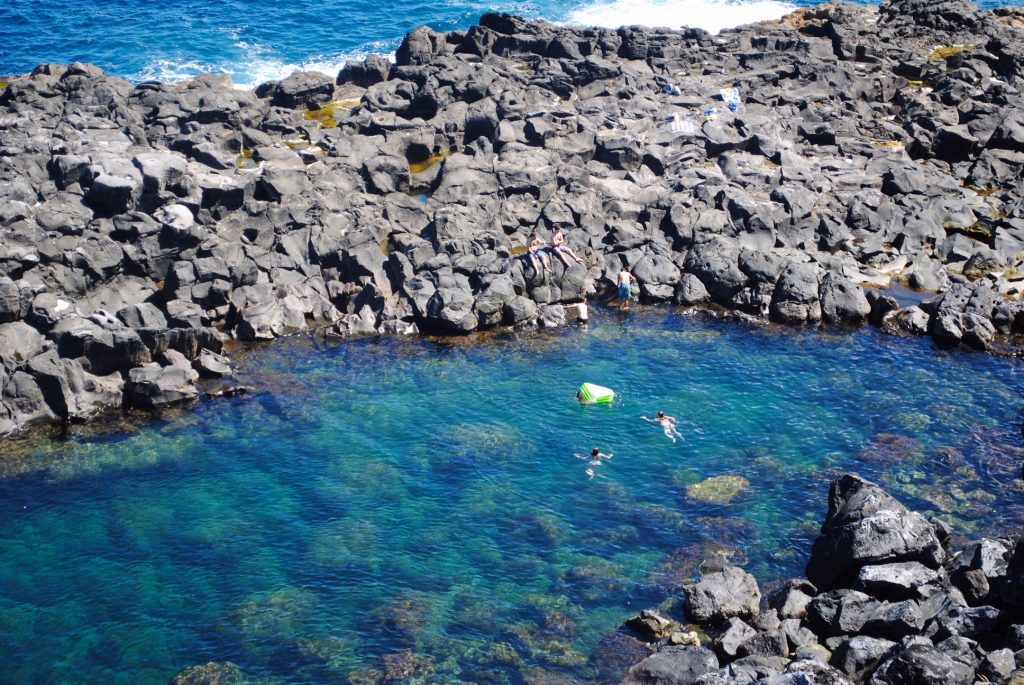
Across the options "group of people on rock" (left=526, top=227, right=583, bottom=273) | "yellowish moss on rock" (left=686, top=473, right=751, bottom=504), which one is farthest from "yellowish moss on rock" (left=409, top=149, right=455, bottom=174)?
"yellowish moss on rock" (left=686, top=473, right=751, bottom=504)

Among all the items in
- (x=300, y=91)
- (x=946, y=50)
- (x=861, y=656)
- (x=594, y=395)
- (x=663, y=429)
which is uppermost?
(x=946, y=50)

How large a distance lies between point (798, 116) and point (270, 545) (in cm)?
6143

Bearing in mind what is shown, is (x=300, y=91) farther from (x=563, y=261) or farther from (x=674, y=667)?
(x=674, y=667)

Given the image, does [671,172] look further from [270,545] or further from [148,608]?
[148,608]

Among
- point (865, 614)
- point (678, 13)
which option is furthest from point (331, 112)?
point (865, 614)

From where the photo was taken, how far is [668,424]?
165ft

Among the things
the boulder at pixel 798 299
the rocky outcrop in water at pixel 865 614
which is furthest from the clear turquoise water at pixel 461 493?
the rocky outcrop in water at pixel 865 614

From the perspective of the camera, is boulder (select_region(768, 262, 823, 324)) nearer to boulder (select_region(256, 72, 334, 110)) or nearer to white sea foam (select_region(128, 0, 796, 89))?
boulder (select_region(256, 72, 334, 110))

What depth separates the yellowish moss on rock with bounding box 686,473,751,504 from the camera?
147 feet

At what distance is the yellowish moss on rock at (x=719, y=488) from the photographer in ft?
147

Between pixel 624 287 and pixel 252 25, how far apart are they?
78091 mm

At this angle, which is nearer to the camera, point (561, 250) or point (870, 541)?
point (870, 541)

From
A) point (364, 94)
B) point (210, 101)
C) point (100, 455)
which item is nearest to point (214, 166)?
point (210, 101)

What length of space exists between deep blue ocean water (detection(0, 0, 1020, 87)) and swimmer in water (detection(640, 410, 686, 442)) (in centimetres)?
6717
